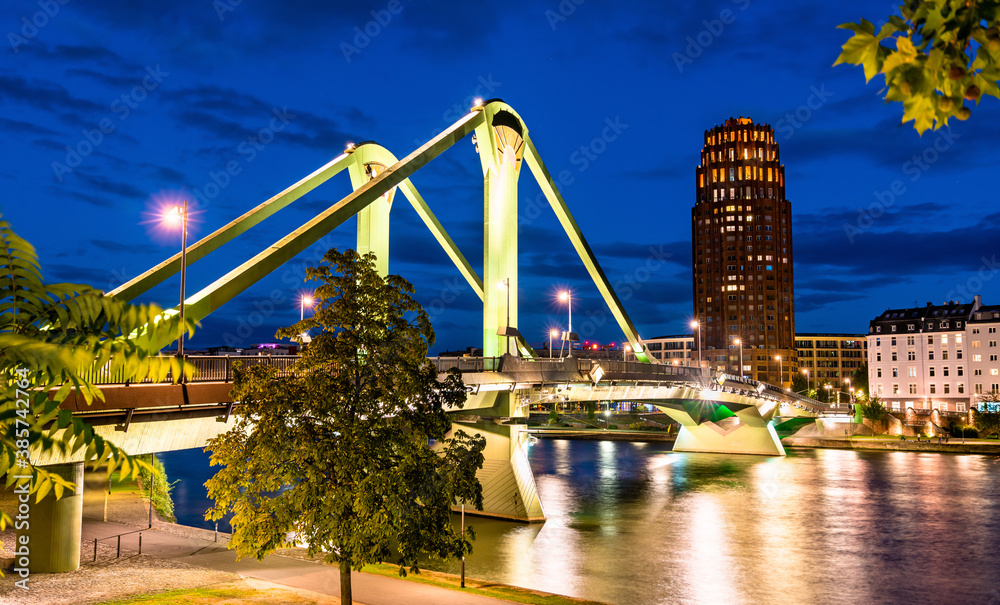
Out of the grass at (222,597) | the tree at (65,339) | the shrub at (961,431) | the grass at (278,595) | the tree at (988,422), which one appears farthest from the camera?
the shrub at (961,431)

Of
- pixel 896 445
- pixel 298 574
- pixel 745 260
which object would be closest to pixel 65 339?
pixel 298 574

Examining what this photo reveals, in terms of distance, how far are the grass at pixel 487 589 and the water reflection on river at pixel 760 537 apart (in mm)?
5707

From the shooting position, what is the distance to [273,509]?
62.1 feet

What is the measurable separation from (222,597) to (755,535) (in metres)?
31.9

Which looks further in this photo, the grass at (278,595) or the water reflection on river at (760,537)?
the water reflection on river at (760,537)

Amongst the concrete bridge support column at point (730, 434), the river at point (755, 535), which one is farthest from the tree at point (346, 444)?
the concrete bridge support column at point (730, 434)

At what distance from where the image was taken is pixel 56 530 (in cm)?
2294

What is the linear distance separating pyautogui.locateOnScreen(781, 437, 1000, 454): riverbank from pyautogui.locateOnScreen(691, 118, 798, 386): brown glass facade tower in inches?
2912

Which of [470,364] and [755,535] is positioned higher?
[470,364]

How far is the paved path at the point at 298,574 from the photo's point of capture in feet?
73.5

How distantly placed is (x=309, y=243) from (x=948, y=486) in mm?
51340

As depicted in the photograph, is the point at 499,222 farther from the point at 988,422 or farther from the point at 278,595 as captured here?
the point at 988,422

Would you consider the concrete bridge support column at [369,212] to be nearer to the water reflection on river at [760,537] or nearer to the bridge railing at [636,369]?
the bridge railing at [636,369]

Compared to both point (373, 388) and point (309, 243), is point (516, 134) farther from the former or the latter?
point (373, 388)
